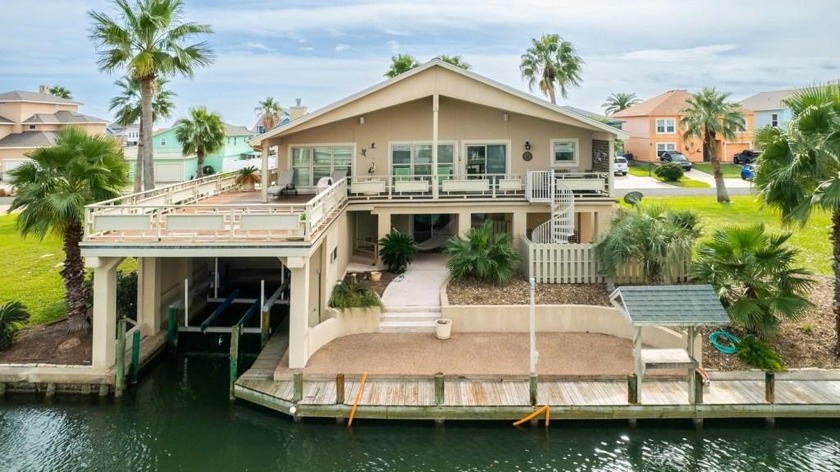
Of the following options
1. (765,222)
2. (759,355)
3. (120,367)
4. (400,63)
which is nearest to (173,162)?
(400,63)

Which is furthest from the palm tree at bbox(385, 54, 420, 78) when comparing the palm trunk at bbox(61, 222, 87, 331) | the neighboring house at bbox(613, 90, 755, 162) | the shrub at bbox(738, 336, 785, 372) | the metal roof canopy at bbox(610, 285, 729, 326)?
the metal roof canopy at bbox(610, 285, 729, 326)

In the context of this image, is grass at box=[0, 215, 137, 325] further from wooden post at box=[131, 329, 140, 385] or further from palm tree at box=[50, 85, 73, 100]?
palm tree at box=[50, 85, 73, 100]

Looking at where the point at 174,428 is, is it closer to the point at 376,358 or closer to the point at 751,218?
the point at 376,358

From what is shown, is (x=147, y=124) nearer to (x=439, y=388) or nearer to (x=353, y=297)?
(x=353, y=297)

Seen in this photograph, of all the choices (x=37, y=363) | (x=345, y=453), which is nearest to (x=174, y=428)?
(x=345, y=453)

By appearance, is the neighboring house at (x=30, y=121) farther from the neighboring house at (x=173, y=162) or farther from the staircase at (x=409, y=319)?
the staircase at (x=409, y=319)

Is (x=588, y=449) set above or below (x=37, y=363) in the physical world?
below
